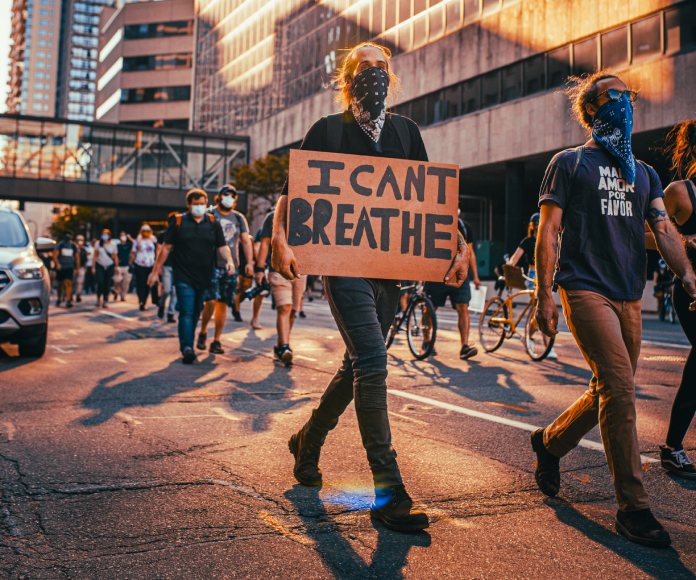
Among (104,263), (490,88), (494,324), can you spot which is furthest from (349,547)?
(490,88)

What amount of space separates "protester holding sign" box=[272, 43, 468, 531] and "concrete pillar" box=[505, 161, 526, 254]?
96.3 feet

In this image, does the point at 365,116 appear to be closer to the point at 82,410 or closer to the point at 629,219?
the point at 629,219

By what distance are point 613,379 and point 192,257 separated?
20.8ft

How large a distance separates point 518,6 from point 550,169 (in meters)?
30.5

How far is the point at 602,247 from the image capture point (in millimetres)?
3514

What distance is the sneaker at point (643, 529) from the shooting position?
3072 mm

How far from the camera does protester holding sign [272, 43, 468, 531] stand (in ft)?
11.4

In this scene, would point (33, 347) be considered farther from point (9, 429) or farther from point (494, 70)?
point (494, 70)

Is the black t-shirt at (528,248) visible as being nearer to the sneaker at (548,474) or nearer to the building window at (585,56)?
the sneaker at (548,474)

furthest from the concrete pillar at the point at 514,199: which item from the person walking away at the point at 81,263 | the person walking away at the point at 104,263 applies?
the person walking away at the point at 104,263

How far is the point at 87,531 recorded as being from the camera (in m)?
3.13

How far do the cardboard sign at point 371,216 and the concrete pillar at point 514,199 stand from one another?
96.1 feet

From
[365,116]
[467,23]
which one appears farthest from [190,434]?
[467,23]

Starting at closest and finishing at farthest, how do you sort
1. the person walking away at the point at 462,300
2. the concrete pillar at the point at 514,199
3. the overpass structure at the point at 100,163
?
1. the person walking away at the point at 462,300
2. the concrete pillar at the point at 514,199
3. the overpass structure at the point at 100,163
